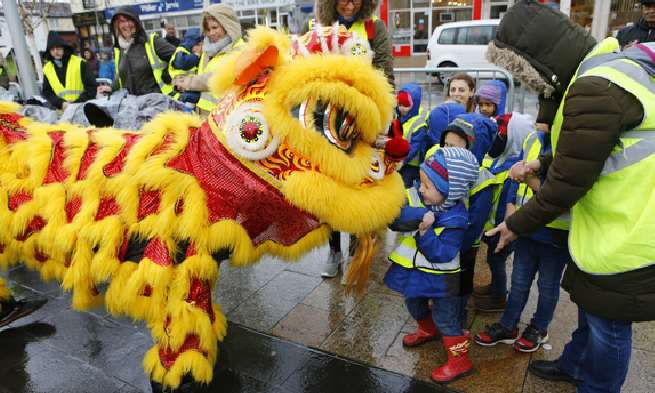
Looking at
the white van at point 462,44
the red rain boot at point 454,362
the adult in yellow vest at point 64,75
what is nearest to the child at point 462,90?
the red rain boot at point 454,362

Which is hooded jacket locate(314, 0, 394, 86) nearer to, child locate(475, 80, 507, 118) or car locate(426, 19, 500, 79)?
child locate(475, 80, 507, 118)

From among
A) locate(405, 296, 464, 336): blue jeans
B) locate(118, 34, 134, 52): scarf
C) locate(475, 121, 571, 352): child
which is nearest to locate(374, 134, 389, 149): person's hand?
locate(475, 121, 571, 352): child

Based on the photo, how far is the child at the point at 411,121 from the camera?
3.74m

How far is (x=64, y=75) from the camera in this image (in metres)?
5.50

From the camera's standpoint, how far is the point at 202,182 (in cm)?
212

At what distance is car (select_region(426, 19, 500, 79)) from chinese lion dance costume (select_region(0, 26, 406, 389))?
13.7m

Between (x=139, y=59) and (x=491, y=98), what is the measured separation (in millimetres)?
3297

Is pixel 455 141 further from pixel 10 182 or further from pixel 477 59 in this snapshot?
pixel 477 59

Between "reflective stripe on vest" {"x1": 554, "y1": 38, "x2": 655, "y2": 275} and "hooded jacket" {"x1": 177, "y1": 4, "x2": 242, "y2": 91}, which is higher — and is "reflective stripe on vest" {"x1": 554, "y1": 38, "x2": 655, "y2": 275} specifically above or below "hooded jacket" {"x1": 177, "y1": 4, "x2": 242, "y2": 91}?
below

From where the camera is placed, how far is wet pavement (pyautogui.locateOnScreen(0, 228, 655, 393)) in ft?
9.05

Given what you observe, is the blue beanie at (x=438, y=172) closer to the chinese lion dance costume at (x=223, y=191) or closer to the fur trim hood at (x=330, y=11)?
the chinese lion dance costume at (x=223, y=191)

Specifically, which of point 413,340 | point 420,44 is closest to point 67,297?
point 413,340

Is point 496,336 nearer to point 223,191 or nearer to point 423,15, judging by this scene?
point 223,191

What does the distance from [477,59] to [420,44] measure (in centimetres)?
723
